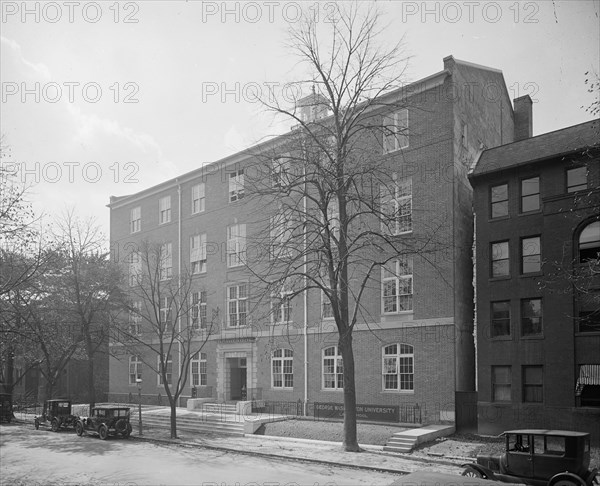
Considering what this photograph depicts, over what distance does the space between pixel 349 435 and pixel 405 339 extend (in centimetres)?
713

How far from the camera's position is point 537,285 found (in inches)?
984

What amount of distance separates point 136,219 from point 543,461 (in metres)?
40.0

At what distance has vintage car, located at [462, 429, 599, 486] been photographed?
49.3ft

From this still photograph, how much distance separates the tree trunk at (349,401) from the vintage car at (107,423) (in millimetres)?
12154

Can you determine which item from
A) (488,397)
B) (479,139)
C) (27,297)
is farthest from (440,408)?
(27,297)

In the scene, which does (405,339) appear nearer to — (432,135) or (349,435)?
(349,435)

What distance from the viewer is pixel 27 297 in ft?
120

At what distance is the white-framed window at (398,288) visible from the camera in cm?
2980

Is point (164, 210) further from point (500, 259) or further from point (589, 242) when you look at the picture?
point (589, 242)

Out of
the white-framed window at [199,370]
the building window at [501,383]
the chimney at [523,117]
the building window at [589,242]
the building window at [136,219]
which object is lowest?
the white-framed window at [199,370]

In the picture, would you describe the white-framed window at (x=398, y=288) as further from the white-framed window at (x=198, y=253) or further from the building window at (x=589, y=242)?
the white-framed window at (x=198, y=253)

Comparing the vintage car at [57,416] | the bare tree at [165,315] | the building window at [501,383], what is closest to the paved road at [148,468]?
the vintage car at [57,416]

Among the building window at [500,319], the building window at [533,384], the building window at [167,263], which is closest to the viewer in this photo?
the building window at [533,384]

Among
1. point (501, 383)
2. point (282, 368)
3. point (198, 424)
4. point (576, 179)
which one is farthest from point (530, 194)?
point (198, 424)
